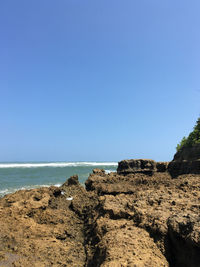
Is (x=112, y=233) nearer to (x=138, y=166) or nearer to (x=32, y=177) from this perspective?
(x=138, y=166)

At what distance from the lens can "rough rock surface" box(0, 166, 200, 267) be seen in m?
2.46

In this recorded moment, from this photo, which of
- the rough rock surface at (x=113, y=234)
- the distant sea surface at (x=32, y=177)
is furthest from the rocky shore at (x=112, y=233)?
the distant sea surface at (x=32, y=177)

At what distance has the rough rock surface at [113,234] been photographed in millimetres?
2463

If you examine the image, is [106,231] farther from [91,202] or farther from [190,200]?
[91,202]

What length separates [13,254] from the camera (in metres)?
3.33

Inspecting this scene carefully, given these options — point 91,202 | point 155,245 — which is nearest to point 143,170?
point 91,202

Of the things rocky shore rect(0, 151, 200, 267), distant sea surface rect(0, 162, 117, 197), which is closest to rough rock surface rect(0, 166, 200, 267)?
rocky shore rect(0, 151, 200, 267)

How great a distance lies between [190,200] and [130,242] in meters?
1.60

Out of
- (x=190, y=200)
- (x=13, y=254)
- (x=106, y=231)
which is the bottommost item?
(x=13, y=254)

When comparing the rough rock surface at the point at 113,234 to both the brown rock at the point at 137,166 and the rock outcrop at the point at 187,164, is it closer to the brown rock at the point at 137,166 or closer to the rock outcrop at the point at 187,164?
the rock outcrop at the point at 187,164

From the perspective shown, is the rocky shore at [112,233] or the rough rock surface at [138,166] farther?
the rough rock surface at [138,166]

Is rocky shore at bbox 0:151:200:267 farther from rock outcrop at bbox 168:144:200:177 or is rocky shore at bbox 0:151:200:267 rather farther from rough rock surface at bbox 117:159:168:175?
rough rock surface at bbox 117:159:168:175

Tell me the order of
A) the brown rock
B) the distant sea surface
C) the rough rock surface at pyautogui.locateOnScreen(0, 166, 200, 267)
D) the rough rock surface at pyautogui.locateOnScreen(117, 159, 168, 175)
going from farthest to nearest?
the distant sea surface
the brown rock
the rough rock surface at pyautogui.locateOnScreen(117, 159, 168, 175)
the rough rock surface at pyautogui.locateOnScreen(0, 166, 200, 267)

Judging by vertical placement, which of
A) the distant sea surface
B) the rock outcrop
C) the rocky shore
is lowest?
the distant sea surface
